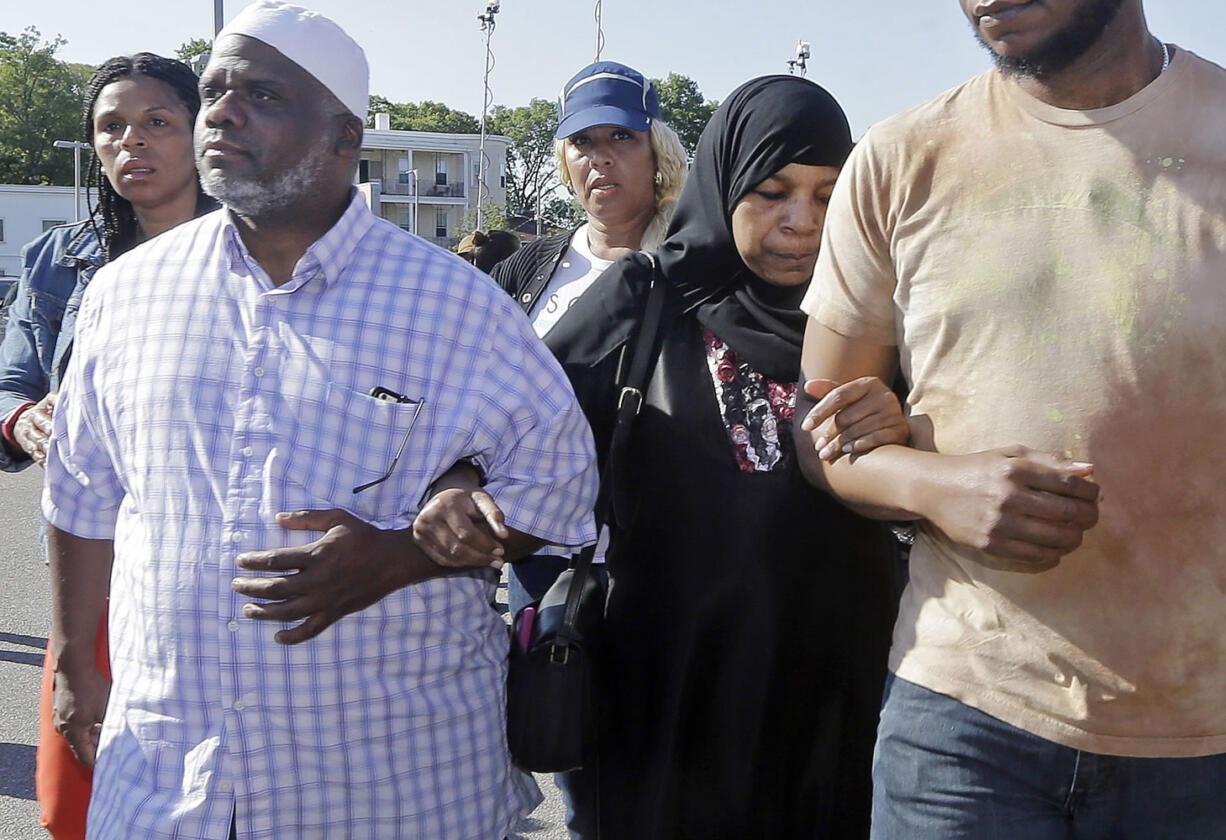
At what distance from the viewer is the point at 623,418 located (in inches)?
106

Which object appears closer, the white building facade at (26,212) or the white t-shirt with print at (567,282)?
the white t-shirt with print at (567,282)

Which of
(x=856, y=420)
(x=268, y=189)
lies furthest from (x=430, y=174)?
(x=856, y=420)

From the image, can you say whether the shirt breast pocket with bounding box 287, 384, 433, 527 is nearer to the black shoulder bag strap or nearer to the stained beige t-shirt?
the black shoulder bag strap

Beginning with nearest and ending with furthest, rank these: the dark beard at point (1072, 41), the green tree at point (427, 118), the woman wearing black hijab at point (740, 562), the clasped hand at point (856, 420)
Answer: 1. the dark beard at point (1072, 41)
2. the clasped hand at point (856, 420)
3. the woman wearing black hijab at point (740, 562)
4. the green tree at point (427, 118)

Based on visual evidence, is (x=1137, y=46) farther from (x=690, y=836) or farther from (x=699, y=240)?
(x=690, y=836)

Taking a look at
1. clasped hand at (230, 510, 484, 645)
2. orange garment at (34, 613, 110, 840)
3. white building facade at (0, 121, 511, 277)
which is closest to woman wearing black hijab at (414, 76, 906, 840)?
clasped hand at (230, 510, 484, 645)

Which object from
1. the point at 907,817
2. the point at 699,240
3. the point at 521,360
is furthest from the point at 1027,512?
the point at 699,240

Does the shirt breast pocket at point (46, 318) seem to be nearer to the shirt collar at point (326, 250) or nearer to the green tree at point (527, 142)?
the shirt collar at point (326, 250)

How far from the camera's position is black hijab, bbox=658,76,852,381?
269 cm

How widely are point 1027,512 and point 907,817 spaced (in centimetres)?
57

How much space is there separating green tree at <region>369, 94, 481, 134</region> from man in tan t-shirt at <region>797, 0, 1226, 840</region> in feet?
324

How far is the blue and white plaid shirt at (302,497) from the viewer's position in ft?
7.18

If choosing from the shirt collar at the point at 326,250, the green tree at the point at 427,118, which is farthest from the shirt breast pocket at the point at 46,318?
the green tree at the point at 427,118

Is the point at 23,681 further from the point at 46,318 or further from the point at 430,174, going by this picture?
the point at 430,174
